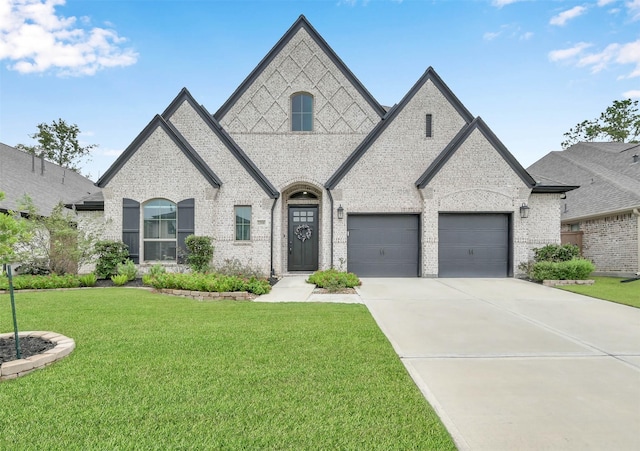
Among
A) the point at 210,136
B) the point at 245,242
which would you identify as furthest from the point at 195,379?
the point at 210,136

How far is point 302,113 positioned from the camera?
518 inches

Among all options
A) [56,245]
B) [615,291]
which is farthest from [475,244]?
[56,245]

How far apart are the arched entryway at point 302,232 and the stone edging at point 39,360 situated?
9.19 metres

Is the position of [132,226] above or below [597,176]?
below

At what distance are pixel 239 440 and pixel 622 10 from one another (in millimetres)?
17838

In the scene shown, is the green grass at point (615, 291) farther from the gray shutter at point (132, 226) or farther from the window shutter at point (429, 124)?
the gray shutter at point (132, 226)

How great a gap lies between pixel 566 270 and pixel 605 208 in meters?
5.90

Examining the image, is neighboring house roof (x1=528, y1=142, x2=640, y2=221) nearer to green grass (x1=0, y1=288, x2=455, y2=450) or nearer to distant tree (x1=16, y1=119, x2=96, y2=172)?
green grass (x1=0, y1=288, x2=455, y2=450)

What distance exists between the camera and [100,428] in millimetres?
2455

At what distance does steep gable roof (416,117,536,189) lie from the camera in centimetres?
1180

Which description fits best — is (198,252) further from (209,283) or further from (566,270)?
(566,270)

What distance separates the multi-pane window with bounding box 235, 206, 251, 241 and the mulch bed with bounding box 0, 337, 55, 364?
7.77 m

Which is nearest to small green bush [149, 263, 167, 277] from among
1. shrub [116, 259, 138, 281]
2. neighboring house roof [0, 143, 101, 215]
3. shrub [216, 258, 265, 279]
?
shrub [116, 259, 138, 281]

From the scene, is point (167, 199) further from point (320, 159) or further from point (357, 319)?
point (357, 319)
